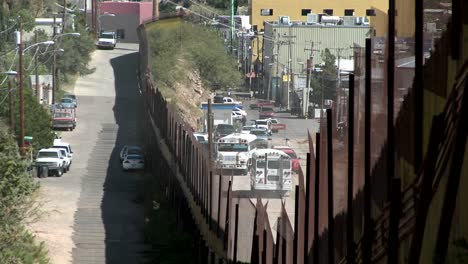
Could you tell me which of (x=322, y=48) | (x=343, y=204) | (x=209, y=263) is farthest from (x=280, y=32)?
(x=343, y=204)

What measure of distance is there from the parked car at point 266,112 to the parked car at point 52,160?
22.4 meters

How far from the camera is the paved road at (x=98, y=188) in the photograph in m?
36.8

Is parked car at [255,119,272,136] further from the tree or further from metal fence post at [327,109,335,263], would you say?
metal fence post at [327,109,335,263]

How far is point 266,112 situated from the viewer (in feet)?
254

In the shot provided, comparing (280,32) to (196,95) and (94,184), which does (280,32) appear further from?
(94,184)

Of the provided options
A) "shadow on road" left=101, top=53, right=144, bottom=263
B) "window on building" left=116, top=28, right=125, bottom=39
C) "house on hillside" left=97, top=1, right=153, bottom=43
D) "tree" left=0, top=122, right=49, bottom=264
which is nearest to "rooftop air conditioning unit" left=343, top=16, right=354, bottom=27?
"shadow on road" left=101, top=53, right=144, bottom=263

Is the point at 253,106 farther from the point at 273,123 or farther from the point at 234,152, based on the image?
the point at 234,152

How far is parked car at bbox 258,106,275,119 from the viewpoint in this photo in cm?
7506

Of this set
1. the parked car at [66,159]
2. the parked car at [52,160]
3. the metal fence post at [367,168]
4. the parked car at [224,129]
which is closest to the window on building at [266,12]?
the parked car at [224,129]

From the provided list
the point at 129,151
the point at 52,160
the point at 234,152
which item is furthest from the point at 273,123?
the point at 52,160

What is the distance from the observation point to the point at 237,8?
146m

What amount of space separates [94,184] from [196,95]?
37.2 meters

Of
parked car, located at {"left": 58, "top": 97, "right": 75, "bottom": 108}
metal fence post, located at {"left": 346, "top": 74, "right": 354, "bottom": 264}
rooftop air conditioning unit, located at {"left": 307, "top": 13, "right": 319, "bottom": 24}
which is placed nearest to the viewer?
metal fence post, located at {"left": 346, "top": 74, "right": 354, "bottom": 264}

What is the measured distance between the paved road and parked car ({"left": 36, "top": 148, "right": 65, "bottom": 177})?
17.8 inches
